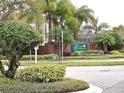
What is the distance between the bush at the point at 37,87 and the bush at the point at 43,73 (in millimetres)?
388

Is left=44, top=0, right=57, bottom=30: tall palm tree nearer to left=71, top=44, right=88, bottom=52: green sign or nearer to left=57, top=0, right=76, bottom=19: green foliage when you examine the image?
left=57, top=0, right=76, bottom=19: green foliage

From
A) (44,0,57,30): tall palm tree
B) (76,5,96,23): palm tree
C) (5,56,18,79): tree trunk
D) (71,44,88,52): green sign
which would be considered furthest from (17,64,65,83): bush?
(76,5,96,23): palm tree

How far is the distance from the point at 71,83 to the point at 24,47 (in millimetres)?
2199

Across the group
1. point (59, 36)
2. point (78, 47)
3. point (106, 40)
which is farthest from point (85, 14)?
point (59, 36)

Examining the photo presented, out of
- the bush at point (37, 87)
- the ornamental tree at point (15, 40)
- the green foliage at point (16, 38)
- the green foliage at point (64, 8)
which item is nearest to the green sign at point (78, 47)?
→ the green foliage at point (64, 8)

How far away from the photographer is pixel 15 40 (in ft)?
50.4

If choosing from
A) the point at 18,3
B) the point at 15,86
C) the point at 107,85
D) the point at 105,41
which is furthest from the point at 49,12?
the point at 15,86

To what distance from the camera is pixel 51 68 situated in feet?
51.8

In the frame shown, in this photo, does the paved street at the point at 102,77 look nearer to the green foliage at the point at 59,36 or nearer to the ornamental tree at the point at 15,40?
the ornamental tree at the point at 15,40

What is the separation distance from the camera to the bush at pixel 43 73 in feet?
50.8

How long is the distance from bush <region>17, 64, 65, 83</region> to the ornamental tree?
0.63 metres

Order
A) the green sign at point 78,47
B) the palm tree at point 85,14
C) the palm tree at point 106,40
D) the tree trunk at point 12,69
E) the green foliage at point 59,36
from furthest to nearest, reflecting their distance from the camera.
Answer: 1. the palm tree at point 85,14
2. the palm tree at point 106,40
3. the green sign at point 78,47
4. the green foliage at point 59,36
5. the tree trunk at point 12,69

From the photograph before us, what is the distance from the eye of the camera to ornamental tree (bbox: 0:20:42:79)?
15336 millimetres

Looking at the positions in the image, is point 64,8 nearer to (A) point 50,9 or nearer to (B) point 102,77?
(A) point 50,9
